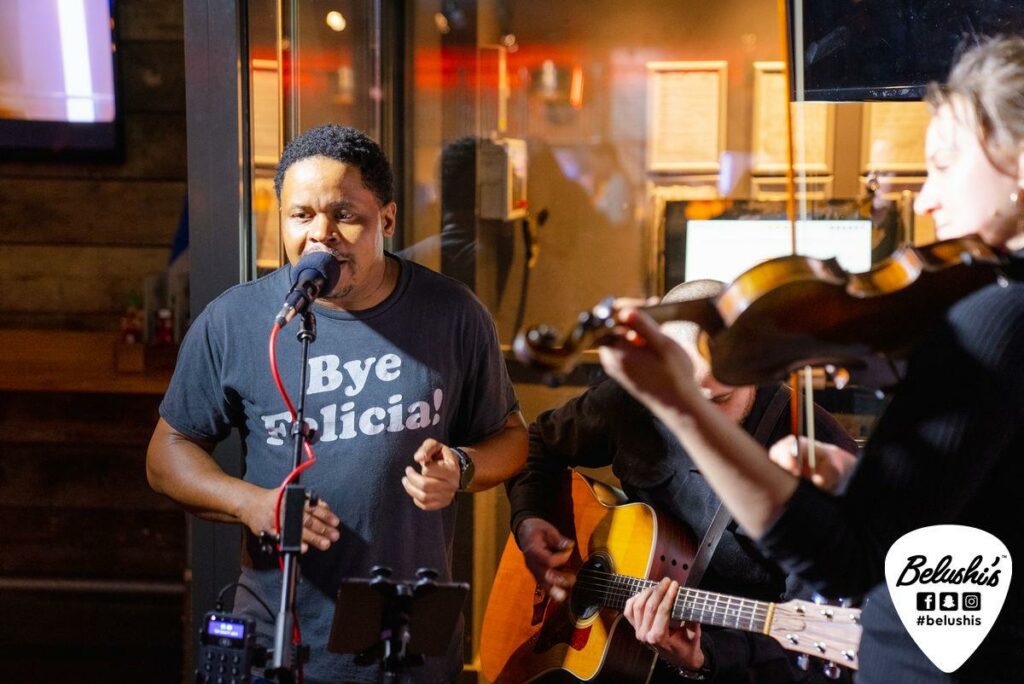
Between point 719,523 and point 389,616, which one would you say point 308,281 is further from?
point 719,523

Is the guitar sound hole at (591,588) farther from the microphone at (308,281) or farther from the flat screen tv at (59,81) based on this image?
the flat screen tv at (59,81)

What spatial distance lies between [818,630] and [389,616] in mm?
957

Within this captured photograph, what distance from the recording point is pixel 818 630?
83.9 inches

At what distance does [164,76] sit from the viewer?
4312 millimetres

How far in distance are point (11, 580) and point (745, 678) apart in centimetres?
327

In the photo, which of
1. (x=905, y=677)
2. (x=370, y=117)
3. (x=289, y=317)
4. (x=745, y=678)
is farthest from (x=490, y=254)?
(x=905, y=677)

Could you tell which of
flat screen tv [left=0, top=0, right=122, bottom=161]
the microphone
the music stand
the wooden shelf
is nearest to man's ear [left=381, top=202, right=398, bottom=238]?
the microphone

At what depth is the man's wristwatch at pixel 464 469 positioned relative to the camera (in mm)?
1950

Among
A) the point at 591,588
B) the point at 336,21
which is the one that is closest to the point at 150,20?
the point at 336,21

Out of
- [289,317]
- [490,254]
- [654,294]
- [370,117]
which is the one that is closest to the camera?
[289,317]

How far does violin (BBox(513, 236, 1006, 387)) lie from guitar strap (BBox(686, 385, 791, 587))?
1.06 metres

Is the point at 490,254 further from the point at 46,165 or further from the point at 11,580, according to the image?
the point at 11,580

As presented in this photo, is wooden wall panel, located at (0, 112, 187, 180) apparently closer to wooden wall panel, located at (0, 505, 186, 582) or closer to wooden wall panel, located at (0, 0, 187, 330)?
wooden wall panel, located at (0, 0, 187, 330)

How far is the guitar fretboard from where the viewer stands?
7.22ft
